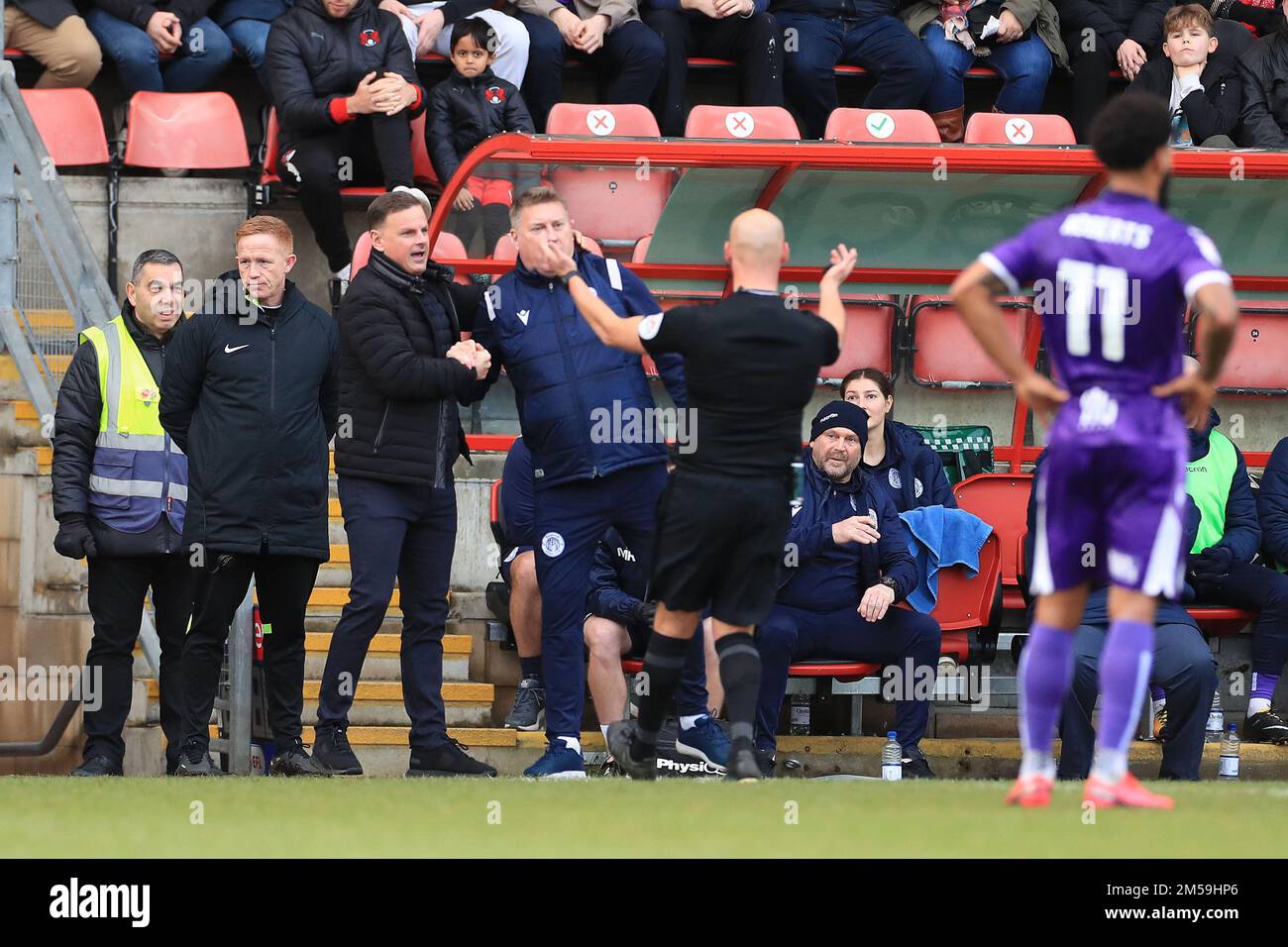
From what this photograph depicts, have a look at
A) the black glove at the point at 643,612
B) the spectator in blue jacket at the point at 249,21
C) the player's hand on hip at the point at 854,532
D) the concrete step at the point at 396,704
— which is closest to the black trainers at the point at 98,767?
the concrete step at the point at 396,704

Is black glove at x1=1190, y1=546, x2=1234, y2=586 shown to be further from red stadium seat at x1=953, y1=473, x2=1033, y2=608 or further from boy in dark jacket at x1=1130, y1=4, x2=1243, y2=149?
boy in dark jacket at x1=1130, y1=4, x2=1243, y2=149

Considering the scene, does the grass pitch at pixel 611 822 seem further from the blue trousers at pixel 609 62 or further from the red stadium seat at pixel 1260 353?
the blue trousers at pixel 609 62

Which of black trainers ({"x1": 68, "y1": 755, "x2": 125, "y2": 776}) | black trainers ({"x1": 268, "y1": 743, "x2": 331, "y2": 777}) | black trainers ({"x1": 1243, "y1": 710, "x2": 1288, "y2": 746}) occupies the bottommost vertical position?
black trainers ({"x1": 1243, "y1": 710, "x2": 1288, "y2": 746})

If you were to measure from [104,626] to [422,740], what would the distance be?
1396 millimetres

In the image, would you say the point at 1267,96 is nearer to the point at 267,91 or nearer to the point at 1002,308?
the point at 1002,308

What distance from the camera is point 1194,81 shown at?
12602 mm

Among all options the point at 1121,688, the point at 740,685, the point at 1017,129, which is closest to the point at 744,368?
the point at 740,685

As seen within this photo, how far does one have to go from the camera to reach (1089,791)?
512 centimetres

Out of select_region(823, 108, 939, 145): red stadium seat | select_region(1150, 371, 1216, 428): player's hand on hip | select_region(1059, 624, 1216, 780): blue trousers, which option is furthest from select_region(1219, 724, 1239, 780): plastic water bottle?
select_region(823, 108, 939, 145): red stadium seat

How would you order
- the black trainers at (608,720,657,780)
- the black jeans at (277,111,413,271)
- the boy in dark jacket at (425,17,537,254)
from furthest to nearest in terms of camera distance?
the boy in dark jacket at (425,17,537,254) < the black jeans at (277,111,413,271) < the black trainers at (608,720,657,780)

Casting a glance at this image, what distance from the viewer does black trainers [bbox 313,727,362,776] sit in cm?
739

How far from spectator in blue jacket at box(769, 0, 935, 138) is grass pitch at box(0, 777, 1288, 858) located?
7500mm

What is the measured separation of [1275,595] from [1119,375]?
4.69m

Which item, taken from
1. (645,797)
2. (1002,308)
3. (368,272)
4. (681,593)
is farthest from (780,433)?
(1002,308)
